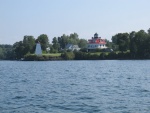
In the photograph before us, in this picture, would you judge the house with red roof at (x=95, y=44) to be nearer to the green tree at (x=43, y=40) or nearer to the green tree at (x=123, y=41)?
the green tree at (x=43, y=40)

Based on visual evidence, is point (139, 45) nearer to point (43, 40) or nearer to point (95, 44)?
point (95, 44)

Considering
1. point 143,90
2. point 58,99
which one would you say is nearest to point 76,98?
point 58,99

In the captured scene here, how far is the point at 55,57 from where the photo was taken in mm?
156125

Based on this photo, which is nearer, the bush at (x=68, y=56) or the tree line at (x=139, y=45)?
the tree line at (x=139, y=45)

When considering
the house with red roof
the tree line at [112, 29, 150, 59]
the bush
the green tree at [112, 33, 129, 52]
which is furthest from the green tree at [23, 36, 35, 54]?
the tree line at [112, 29, 150, 59]

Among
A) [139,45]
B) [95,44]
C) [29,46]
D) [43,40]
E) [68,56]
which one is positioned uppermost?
[43,40]

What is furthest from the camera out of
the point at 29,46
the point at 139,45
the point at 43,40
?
the point at 43,40

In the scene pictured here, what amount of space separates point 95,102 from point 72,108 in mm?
2614

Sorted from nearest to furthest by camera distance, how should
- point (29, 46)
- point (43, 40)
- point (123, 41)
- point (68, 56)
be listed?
point (123, 41)
point (68, 56)
point (29, 46)
point (43, 40)

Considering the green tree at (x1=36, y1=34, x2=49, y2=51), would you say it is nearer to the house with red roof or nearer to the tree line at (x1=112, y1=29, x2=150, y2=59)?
the house with red roof

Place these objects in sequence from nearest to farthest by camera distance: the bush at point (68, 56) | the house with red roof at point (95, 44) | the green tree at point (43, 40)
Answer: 1. the bush at point (68, 56)
2. the house with red roof at point (95, 44)
3. the green tree at point (43, 40)

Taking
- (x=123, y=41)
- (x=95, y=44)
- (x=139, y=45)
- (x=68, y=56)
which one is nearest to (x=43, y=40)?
(x=95, y=44)

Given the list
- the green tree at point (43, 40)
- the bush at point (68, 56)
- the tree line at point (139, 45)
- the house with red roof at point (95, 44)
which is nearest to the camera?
the tree line at point (139, 45)

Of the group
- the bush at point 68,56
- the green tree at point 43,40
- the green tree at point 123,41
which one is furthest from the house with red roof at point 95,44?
the green tree at point 123,41
